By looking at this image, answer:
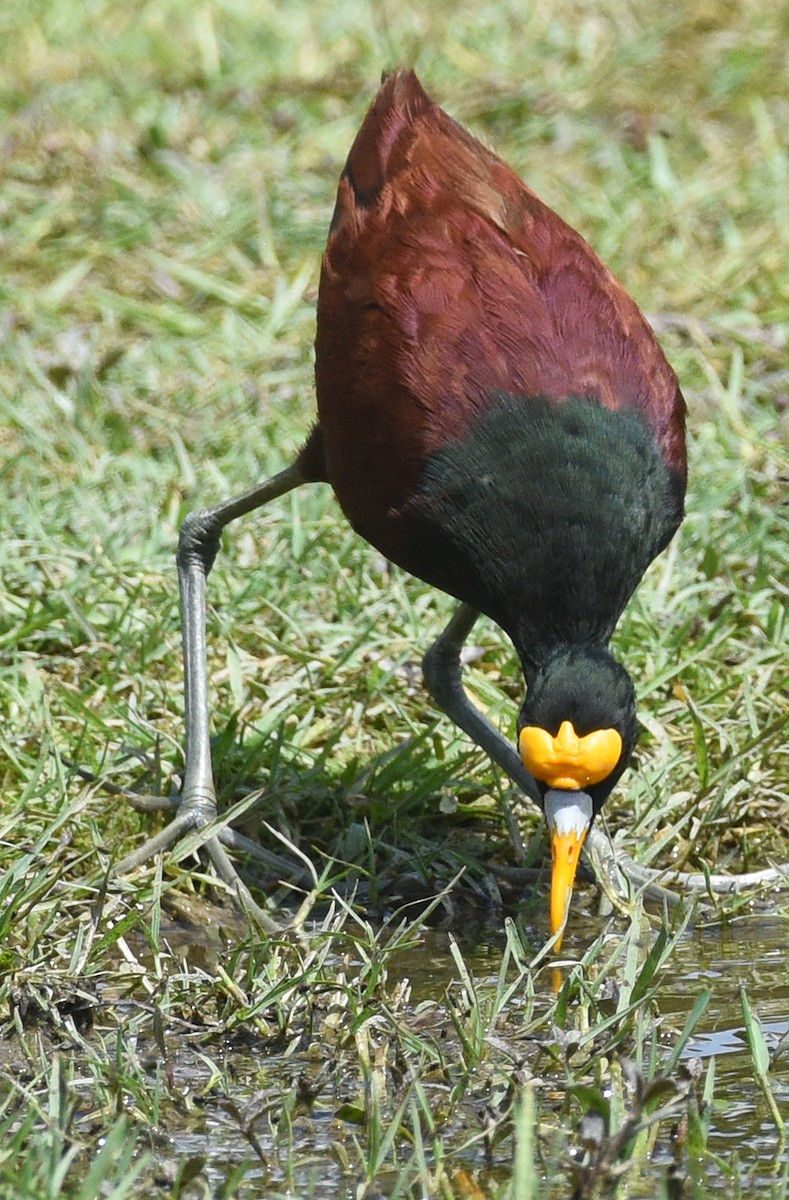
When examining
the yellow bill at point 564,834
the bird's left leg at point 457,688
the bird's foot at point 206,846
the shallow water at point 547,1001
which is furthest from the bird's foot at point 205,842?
the yellow bill at point 564,834

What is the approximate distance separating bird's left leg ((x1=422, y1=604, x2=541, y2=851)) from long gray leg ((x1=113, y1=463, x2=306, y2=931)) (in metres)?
0.57

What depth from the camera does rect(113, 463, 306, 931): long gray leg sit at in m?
4.59

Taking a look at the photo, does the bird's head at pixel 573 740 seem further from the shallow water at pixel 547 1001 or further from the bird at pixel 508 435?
the shallow water at pixel 547 1001

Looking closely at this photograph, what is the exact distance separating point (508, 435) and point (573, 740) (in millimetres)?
702

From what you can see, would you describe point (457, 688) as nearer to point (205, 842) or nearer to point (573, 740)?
point (205, 842)

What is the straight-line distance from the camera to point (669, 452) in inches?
169

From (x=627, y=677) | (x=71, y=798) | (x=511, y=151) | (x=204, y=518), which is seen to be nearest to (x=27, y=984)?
(x=71, y=798)

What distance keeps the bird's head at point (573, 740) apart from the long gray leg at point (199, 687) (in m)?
0.75

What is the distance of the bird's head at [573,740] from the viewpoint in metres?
3.85

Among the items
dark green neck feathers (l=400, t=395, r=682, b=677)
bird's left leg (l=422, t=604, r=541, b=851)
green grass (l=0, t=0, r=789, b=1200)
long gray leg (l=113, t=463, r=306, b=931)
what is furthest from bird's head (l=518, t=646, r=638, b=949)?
bird's left leg (l=422, t=604, r=541, b=851)

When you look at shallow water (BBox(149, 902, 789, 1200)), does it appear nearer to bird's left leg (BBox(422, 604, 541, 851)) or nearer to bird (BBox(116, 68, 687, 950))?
bird (BBox(116, 68, 687, 950))

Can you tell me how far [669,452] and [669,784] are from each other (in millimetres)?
1060

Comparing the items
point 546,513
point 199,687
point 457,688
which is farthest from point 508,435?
point 199,687

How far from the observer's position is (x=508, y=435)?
161 inches
